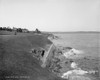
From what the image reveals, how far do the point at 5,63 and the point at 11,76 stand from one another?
256cm

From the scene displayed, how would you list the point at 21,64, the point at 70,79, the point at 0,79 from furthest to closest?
the point at 70,79
the point at 21,64
the point at 0,79

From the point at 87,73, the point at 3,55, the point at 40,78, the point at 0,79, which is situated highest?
the point at 3,55

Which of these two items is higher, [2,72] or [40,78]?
[2,72]

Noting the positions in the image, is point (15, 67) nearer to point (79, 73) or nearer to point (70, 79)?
point (70, 79)

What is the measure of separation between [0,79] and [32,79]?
3.36 meters

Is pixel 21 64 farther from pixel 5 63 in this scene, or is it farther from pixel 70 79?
pixel 70 79

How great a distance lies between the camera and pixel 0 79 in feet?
35.2

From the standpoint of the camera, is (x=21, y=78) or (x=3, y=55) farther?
(x=3, y=55)

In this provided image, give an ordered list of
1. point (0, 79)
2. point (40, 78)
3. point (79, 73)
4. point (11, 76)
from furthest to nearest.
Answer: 1. point (79, 73)
2. point (40, 78)
3. point (11, 76)
4. point (0, 79)

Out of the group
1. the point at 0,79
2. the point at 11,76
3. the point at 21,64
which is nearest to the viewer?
the point at 0,79

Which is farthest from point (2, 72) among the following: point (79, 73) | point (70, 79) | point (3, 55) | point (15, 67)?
point (79, 73)

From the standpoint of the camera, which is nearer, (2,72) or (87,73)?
(2,72)

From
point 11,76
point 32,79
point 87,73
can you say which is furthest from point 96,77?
point 11,76

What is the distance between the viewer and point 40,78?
42.5 ft
